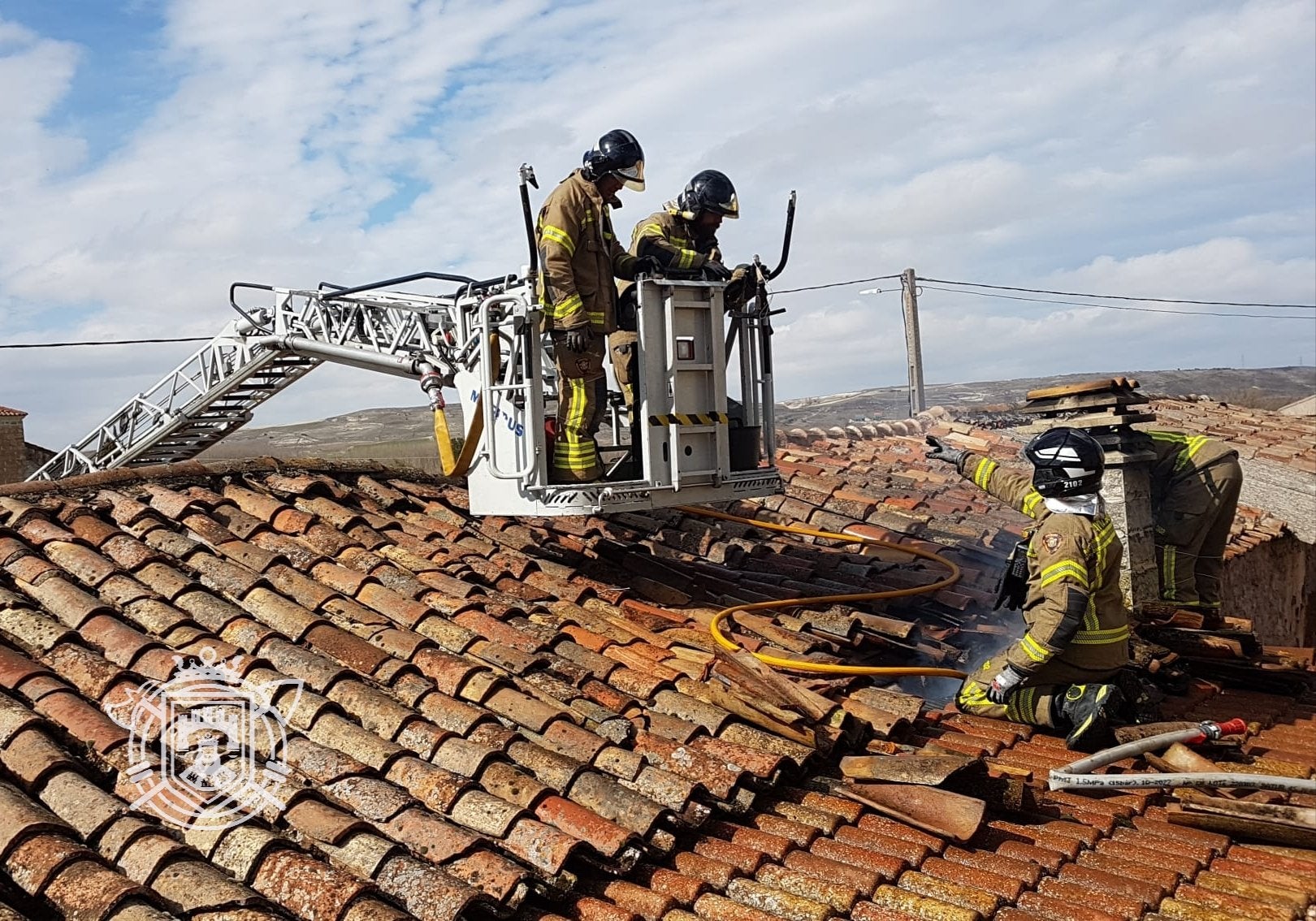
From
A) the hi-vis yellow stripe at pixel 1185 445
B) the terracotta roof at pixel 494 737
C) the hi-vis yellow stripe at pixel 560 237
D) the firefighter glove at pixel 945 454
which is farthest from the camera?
the hi-vis yellow stripe at pixel 1185 445

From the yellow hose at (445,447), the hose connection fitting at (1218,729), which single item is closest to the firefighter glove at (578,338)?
the yellow hose at (445,447)

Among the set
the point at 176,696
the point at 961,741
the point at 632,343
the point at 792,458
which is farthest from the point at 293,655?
the point at 792,458

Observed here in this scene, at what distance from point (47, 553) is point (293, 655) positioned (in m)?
1.91

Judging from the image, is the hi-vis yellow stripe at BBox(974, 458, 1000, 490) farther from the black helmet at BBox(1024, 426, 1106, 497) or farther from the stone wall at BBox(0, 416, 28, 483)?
the stone wall at BBox(0, 416, 28, 483)

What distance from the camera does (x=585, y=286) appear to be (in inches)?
264

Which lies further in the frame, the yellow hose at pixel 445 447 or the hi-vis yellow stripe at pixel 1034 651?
the yellow hose at pixel 445 447

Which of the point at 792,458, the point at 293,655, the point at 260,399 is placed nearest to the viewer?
the point at 293,655

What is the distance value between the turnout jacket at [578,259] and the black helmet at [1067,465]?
2769mm

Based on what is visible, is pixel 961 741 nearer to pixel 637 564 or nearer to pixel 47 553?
pixel 637 564

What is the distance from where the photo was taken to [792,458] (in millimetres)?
11898

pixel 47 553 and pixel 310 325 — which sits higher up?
pixel 310 325

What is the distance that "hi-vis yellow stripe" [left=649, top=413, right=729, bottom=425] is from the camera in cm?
667

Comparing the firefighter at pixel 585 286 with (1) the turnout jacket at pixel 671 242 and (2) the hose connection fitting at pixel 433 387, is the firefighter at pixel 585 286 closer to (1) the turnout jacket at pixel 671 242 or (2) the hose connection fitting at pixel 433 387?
(1) the turnout jacket at pixel 671 242

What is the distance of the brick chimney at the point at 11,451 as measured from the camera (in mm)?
19000
